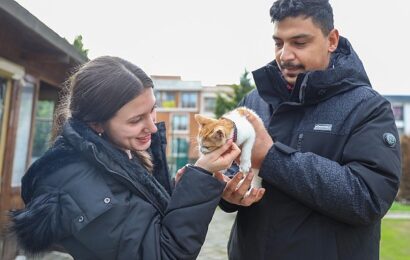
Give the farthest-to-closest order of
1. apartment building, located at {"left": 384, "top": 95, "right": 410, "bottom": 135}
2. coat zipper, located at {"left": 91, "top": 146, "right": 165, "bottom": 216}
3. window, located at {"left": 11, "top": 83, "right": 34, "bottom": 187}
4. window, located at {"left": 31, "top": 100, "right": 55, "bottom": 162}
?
apartment building, located at {"left": 384, "top": 95, "right": 410, "bottom": 135} < window, located at {"left": 31, "top": 100, "right": 55, "bottom": 162} < window, located at {"left": 11, "top": 83, "right": 34, "bottom": 187} < coat zipper, located at {"left": 91, "top": 146, "right": 165, "bottom": 216}

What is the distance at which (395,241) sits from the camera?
8.84 m

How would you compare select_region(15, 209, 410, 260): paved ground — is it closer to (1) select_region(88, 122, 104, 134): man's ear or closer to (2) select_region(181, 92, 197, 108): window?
(1) select_region(88, 122, 104, 134): man's ear

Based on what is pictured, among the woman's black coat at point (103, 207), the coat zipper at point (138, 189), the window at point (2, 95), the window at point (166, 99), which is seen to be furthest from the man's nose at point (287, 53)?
the window at point (166, 99)

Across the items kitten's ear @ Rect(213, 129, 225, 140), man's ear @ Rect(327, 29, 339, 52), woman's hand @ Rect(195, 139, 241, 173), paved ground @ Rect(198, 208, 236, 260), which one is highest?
man's ear @ Rect(327, 29, 339, 52)

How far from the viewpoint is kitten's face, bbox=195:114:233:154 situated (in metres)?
1.68

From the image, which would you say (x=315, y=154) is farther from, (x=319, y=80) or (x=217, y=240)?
(x=217, y=240)

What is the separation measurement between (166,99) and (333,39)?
51.3 meters

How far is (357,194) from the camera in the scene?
4.90ft

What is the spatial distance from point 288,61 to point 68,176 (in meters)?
1.17

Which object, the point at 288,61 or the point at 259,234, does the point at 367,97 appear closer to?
the point at 288,61

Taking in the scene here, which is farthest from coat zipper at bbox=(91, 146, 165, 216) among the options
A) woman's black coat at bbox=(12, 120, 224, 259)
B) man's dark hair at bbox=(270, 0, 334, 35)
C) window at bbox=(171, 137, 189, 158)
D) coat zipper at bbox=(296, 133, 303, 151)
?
window at bbox=(171, 137, 189, 158)

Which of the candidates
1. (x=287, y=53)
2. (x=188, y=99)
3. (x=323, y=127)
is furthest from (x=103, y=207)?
(x=188, y=99)

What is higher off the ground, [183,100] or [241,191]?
[183,100]

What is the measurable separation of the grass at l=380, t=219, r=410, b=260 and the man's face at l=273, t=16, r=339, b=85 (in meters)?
6.55
